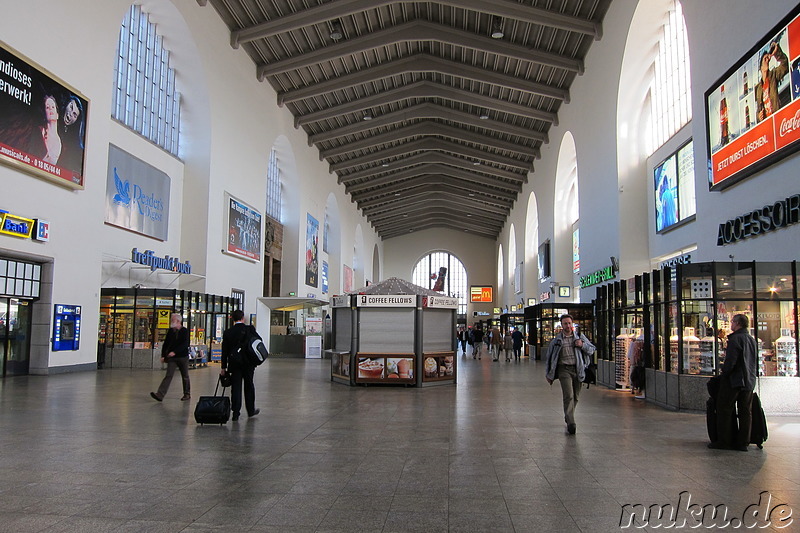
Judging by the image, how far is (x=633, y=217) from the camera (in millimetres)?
19188

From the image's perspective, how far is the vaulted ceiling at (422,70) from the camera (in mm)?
20359

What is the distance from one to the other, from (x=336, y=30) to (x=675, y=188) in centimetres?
1233

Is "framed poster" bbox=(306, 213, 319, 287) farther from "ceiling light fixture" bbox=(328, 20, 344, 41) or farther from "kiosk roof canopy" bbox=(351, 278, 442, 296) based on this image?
"kiosk roof canopy" bbox=(351, 278, 442, 296)

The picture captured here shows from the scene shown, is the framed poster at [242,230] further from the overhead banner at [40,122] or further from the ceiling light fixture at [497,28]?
the ceiling light fixture at [497,28]

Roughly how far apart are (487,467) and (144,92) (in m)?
17.6

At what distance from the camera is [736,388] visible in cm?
627

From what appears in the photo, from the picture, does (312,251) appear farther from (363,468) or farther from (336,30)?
(363,468)

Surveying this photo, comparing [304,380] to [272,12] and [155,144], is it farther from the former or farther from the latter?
[272,12]

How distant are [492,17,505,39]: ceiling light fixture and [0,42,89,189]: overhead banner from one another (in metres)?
12.9

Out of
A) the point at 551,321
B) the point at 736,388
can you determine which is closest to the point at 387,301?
the point at 736,388

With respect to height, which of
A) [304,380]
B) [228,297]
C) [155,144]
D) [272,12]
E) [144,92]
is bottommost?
[304,380]

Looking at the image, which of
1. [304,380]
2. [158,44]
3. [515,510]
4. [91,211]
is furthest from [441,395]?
[158,44]

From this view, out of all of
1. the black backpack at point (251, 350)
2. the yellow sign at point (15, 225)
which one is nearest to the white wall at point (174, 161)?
the yellow sign at point (15, 225)

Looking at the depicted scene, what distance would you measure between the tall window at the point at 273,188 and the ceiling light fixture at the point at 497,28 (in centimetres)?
1277
